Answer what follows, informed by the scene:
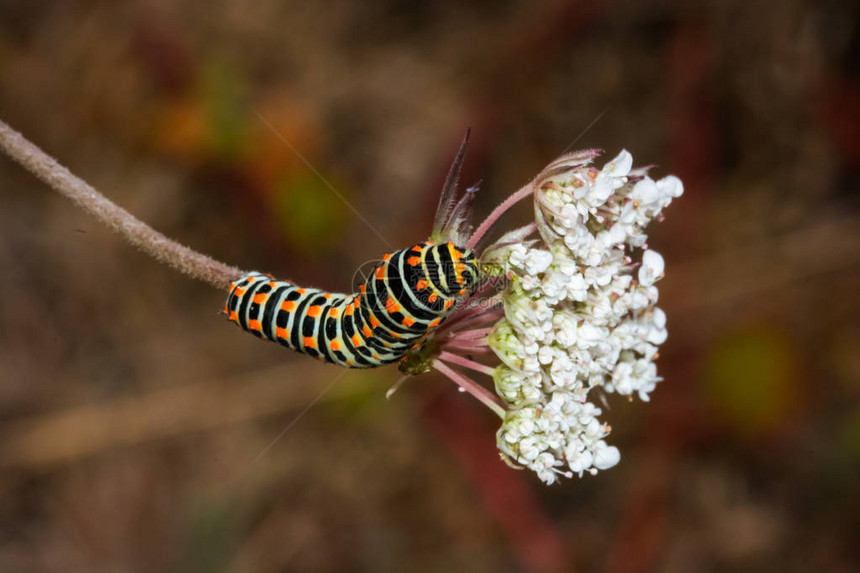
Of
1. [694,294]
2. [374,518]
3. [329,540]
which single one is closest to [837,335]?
[694,294]

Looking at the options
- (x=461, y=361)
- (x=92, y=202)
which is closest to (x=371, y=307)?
(x=461, y=361)

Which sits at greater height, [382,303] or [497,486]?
[382,303]

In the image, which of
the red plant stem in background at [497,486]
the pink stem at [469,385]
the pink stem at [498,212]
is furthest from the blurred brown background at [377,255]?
the pink stem at [498,212]

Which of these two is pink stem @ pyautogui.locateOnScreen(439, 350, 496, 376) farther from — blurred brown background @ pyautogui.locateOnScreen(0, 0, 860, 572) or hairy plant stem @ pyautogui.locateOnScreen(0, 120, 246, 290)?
blurred brown background @ pyautogui.locateOnScreen(0, 0, 860, 572)

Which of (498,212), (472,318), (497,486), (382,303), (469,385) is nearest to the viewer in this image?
(382,303)

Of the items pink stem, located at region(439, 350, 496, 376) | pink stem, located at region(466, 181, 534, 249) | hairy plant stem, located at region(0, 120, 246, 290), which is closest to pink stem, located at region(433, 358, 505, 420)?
pink stem, located at region(439, 350, 496, 376)

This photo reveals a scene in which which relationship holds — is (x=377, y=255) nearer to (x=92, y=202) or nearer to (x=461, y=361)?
(x=461, y=361)

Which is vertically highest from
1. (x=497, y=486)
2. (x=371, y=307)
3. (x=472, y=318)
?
(x=472, y=318)
